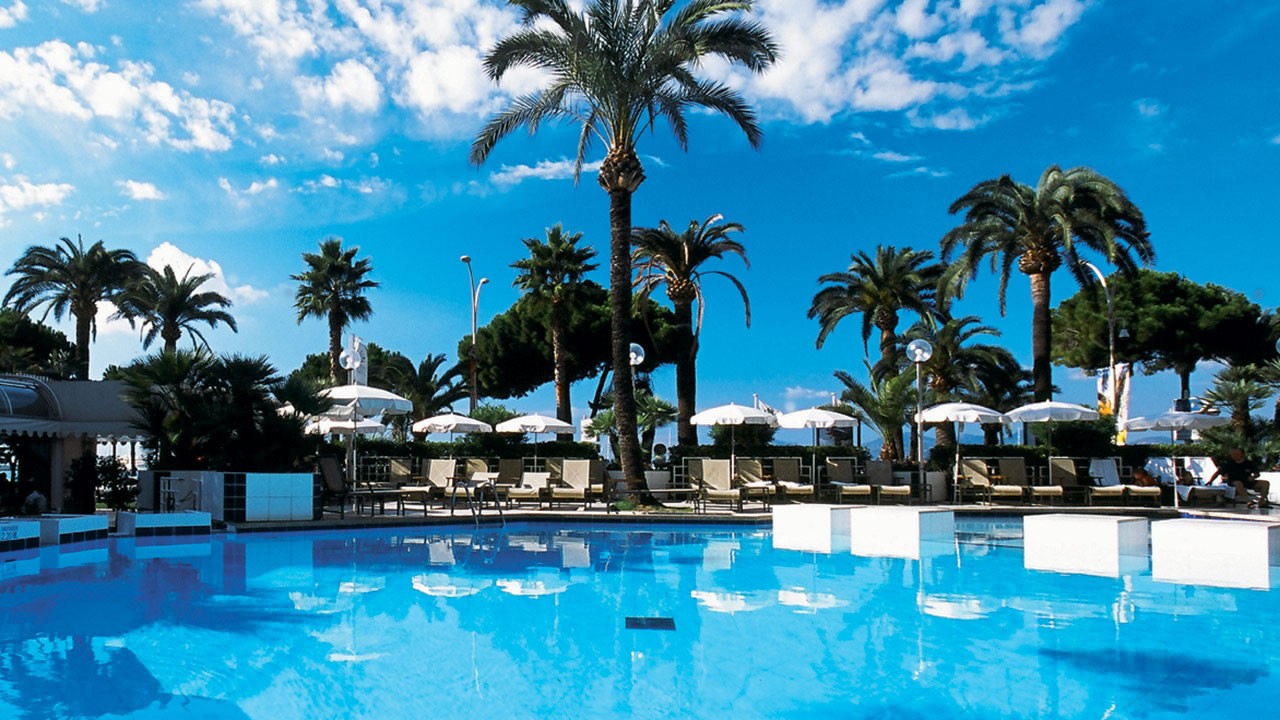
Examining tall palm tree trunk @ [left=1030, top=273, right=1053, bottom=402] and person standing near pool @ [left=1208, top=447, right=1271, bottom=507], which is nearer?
person standing near pool @ [left=1208, top=447, right=1271, bottom=507]

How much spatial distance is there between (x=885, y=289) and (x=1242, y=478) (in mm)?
15003

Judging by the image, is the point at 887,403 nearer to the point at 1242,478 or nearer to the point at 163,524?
the point at 1242,478

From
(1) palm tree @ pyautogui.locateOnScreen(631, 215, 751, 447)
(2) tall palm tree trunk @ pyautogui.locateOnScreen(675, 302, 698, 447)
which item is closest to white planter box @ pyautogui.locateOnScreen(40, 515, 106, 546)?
(2) tall palm tree trunk @ pyautogui.locateOnScreen(675, 302, 698, 447)

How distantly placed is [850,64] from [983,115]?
16.8 m

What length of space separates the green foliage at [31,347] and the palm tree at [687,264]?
18923 millimetres

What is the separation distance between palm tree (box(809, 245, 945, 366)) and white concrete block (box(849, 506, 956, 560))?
1771 centimetres

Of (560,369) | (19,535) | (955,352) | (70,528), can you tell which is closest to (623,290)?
(70,528)

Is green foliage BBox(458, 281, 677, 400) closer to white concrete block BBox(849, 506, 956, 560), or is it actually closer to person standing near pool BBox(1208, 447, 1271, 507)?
person standing near pool BBox(1208, 447, 1271, 507)

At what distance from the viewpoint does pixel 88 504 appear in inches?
690

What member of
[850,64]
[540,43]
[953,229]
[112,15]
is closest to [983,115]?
[953,229]

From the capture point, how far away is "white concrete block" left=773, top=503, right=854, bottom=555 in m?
14.0

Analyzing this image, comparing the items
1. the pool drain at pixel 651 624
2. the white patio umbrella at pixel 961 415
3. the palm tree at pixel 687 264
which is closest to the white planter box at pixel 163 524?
the pool drain at pixel 651 624

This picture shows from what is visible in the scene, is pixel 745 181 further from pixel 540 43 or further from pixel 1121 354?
pixel 540 43

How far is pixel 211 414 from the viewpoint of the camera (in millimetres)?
15570
